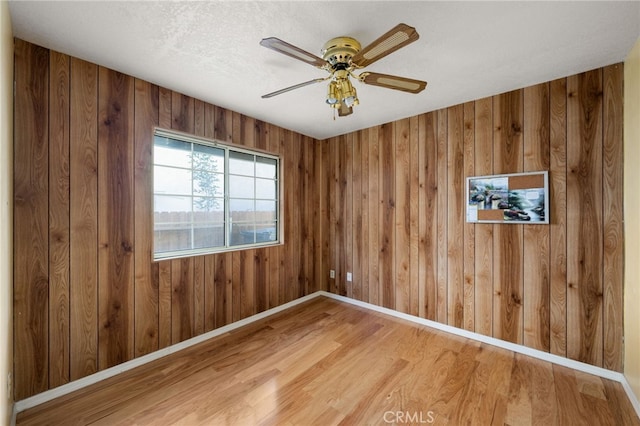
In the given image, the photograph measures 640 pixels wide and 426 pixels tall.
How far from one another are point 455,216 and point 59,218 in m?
3.33

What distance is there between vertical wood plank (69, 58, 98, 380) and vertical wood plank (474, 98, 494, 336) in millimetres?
3291

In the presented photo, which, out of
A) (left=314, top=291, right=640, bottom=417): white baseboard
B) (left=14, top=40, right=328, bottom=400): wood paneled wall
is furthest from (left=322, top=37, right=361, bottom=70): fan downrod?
Answer: (left=314, top=291, right=640, bottom=417): white baseboard

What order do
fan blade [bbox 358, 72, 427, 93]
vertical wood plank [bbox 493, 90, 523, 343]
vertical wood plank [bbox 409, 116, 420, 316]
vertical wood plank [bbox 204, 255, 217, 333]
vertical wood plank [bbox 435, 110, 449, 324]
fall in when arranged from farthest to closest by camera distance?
vertical wood plank [bbox 409, 116, 420, 316] < vertical wood plank [bbox 435, 110, 449, 324] < vertical wood plank [bbox 204, 255, 217, 333] < vertical wood plank [bbox 493, 90, 523, 343] < fan blade [bbox 358, 72, 427, 93]

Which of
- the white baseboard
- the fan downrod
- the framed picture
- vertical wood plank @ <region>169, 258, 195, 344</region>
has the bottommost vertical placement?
the white baseboard

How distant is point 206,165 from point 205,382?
1941 mm

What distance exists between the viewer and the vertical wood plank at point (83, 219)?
186cm

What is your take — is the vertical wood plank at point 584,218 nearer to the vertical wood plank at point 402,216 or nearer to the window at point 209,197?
the vertical wood plank at point 402,216

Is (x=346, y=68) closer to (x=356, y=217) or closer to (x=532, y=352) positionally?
(x=356, y=217)

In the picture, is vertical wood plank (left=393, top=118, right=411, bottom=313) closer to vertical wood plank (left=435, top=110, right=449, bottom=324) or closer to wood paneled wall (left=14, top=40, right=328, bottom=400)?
vertical wood plank (left=435, top=110, right=449, bottom=324)

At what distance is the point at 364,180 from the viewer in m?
3.46

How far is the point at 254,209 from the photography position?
10.4 ft

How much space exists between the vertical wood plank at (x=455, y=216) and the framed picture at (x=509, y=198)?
0.37 ft

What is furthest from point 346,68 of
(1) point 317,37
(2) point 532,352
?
(2) point 532,352

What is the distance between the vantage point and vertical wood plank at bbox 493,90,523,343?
235 centimetres
